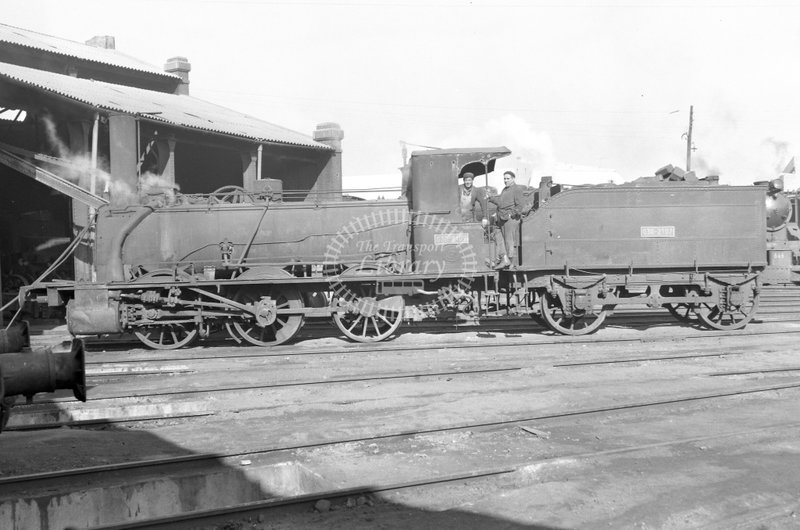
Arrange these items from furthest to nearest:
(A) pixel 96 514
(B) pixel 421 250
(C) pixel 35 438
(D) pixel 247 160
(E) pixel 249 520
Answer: (D) pixel 247 160 < (B) pixel 421 250 < (C) pixel 35 438 < (A) pixel 96 514 < (E) pixel 249 520

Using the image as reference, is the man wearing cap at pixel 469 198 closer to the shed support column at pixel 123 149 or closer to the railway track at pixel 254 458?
the railway track at pixel 254 458

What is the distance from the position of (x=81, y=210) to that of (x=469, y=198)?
36.3 ft

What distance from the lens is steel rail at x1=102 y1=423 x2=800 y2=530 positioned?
4.43m

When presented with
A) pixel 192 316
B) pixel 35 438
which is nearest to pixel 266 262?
pixel 192 316

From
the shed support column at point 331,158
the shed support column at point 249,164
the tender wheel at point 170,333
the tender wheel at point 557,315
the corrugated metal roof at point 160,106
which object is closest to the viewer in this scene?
the tender wheel at point 170,333

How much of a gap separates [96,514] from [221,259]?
7021 mm

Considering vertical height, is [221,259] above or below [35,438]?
above

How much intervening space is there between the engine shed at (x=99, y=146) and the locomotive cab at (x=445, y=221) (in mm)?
2249

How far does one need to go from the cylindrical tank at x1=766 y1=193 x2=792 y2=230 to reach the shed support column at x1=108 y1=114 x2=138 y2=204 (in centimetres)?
1478

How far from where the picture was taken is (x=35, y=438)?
20.9 feet

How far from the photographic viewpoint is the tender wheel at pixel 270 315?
38.1 feet

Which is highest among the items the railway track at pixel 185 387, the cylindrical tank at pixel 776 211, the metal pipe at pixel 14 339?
the cylindrical tank at pixel 776 211

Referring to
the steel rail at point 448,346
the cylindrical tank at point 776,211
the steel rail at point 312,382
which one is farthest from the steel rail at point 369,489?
the cylindrical tank at point 776,211

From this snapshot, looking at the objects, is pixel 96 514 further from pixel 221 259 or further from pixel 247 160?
pixel 247 160
